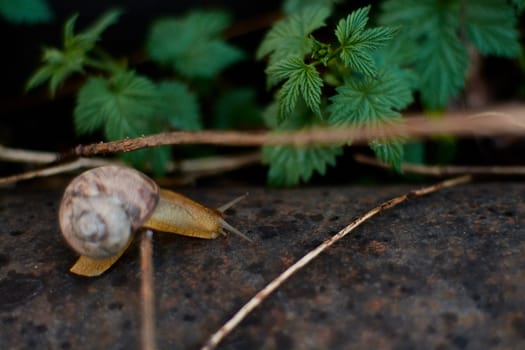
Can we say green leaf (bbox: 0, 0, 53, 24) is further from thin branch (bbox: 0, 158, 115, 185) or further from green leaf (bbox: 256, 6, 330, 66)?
green leaf (bbox: 256, 6, 330, 66)

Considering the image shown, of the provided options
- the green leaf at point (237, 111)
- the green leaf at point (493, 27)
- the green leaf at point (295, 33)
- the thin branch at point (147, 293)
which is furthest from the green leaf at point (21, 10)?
the green leaf at point (493, 27)

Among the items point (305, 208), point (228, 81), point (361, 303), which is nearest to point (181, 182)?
point (305, 208)

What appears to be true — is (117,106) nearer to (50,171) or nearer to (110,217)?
(50,171)

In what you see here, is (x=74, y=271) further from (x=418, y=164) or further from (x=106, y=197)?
(x=418, y=164)

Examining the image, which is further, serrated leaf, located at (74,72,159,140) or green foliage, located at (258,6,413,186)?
serrated leaf, located at (74,72,159,140)

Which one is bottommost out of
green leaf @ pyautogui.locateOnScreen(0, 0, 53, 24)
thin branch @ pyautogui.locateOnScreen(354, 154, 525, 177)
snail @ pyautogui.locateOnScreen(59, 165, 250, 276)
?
snail @ pyautogui.locateOnScreen(59, 165, 250, 276)

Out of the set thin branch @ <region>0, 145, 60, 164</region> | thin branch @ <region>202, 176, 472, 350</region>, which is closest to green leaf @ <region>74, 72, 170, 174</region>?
thin branch @ <region>0, 145, 60, 164</region>

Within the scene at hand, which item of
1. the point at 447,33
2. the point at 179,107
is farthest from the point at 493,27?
the point at 179,107
